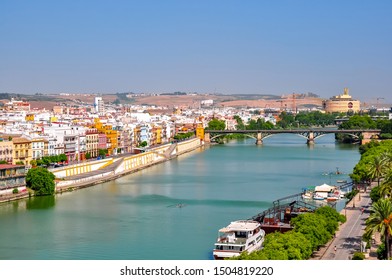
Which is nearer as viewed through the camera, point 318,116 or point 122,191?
point 122,191

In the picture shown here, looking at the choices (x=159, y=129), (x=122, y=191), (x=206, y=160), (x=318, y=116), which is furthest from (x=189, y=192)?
(x=318, y=116)

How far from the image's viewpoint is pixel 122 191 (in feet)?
33.8

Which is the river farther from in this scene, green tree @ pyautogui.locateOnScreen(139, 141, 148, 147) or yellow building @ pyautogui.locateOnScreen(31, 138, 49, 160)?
green tree @ pyautogui.locateOnScreen(139, 141, 148, 147)

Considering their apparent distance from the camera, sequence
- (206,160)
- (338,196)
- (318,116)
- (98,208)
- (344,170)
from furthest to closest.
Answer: (318,116) → (206,160) → (344,170) → (338,196) → (98,208)

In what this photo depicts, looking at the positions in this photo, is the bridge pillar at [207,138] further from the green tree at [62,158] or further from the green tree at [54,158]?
the green tree at [54,158]

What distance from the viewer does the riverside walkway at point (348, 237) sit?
18.2ft

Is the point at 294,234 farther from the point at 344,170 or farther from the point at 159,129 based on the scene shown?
the point at 159,129

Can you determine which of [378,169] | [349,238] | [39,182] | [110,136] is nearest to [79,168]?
[39,182]

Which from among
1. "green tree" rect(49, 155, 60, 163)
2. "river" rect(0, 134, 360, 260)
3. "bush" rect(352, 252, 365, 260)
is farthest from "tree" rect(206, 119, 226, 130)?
"bush" rect(352, 252, 365, 260)

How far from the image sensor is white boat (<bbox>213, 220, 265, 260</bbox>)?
5.66 meters

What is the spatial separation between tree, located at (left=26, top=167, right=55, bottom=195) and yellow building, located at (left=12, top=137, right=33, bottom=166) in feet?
7.22

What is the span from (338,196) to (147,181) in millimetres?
3482

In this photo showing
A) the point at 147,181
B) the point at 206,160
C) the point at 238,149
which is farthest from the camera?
the point at 238,149

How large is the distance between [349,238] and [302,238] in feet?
3.08
